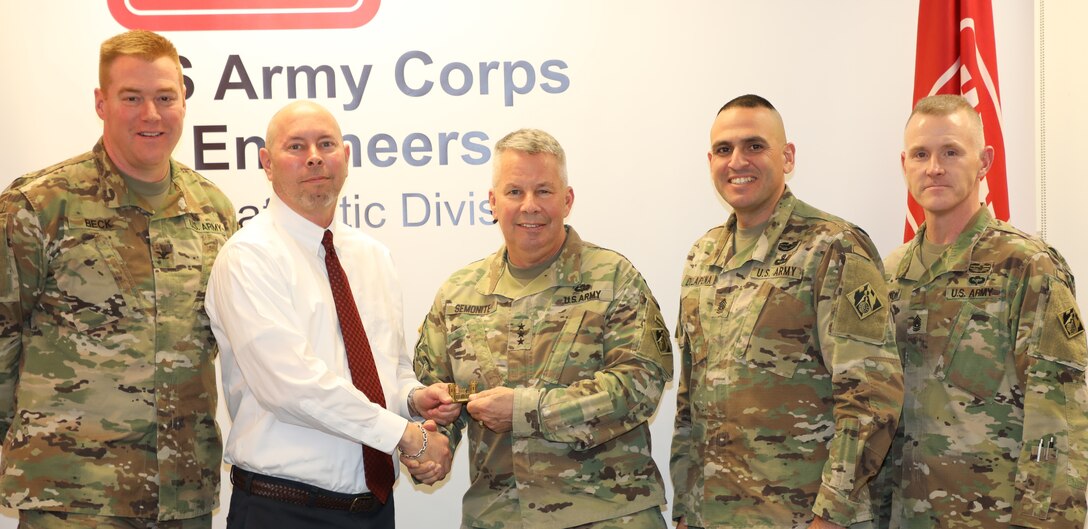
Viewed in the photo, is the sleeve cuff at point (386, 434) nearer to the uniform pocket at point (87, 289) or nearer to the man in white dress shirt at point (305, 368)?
the man in white dress shirt at point (305, 368)

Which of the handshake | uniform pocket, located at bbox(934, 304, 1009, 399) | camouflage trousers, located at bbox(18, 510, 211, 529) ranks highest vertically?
uniform pocket, located at bbox(934, 304, 1009, 399)

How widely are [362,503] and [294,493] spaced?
211 millimetres

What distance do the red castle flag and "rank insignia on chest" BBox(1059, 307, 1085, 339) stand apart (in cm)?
134

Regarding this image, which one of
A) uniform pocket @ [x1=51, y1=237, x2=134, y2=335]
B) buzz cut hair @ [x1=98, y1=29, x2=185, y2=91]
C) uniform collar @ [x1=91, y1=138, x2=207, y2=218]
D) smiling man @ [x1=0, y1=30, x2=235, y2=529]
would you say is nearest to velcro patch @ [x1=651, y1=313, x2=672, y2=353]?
smiling man @ [x1=0, y1=30, x2=235, y2=529]

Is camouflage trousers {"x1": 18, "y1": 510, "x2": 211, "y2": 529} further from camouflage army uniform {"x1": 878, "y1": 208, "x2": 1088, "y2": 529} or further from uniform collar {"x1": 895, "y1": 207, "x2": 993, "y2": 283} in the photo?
uniform collar {"x1": 895, "y1": 207, "x2": 993, "y2": 283}

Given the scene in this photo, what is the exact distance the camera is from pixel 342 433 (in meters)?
2.75

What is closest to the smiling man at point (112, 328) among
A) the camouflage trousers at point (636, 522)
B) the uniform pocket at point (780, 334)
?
the camouflage trousers at point (636, 522)

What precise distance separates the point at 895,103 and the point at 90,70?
12.1 ft

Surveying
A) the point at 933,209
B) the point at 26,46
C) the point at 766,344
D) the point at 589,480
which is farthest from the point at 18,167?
the point at 933,209

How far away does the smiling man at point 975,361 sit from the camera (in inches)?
116

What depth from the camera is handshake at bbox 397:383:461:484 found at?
2.92 m

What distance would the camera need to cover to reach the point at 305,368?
2.74 meters

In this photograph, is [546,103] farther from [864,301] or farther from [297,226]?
[864,301]

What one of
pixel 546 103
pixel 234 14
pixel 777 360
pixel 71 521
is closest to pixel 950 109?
pixel 777 360
